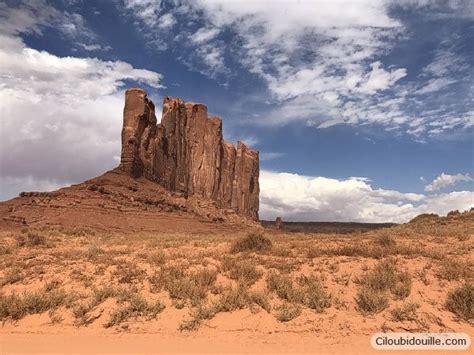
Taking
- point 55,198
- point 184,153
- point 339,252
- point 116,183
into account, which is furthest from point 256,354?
point 184,153

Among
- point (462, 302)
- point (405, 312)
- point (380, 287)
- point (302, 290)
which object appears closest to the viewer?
point (405, 312)

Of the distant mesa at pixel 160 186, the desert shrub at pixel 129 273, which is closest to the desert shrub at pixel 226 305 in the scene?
the desert shrub at pixel 129 273

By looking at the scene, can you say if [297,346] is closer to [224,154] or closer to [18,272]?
[18,272]

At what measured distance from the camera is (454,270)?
1109 cm

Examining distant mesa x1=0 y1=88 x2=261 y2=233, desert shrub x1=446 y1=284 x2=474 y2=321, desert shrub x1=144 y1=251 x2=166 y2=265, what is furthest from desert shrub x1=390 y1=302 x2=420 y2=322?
distant mesa x1=0 y1=88 x2=261 y2=233

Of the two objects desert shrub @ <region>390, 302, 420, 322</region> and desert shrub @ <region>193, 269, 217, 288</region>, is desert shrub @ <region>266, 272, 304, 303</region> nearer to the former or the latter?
desert shrub @ <region>193, 269, 217, 288</region>

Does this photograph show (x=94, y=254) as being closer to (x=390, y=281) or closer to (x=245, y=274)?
(x=245, y=274)

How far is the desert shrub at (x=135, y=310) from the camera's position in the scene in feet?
30.2

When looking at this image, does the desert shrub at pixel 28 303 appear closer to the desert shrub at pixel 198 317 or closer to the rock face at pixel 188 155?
the desert shrub at pixel 198 317

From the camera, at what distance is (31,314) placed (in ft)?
32.4

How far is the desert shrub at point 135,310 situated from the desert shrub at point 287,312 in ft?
8.81

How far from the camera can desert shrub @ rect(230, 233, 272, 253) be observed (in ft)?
50.5

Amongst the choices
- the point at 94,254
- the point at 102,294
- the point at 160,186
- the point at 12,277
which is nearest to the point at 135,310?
the point at 102,294

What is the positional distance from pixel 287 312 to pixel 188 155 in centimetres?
8698
